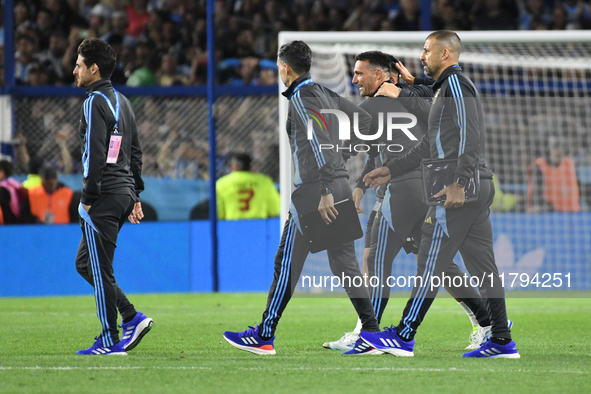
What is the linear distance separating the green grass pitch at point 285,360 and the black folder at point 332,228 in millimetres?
703

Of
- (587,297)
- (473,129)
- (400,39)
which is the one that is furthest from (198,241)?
(473,129)

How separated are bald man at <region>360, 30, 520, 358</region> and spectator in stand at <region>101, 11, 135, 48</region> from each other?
10269mm

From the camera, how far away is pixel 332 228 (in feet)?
16.8

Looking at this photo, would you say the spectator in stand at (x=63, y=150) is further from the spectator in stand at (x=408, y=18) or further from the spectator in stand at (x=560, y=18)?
the spectator in stand at (x=560, y=18)

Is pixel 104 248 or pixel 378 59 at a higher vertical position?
pixel 378 59

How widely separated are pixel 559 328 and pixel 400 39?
344 centimetres

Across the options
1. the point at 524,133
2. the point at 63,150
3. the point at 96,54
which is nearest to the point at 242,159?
the point at 63,150

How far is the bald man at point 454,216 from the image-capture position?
4.79m

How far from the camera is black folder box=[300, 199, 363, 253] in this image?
512cm

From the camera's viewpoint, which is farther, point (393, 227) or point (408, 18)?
point (408, 18)

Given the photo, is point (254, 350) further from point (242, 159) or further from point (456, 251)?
point (242, 159)

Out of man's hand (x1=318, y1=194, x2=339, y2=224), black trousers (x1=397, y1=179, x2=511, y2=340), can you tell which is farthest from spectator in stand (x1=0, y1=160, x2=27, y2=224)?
black trousers (x1=397, y1=179, x2=511, y2=340)

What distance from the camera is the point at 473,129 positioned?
4.78 m

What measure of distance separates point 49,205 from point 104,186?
6015mm
